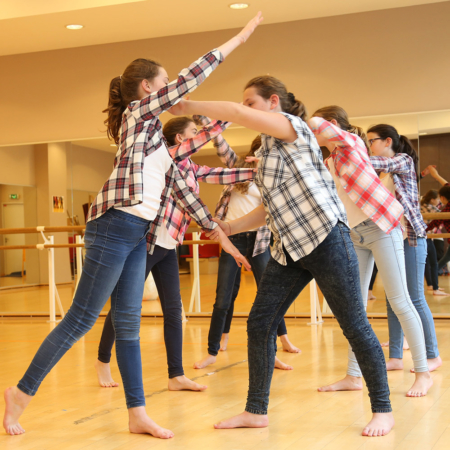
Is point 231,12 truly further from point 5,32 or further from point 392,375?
point 392,375

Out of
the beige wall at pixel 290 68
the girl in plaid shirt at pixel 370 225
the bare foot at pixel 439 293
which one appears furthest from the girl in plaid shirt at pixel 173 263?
the bare foot at pixel 439 293

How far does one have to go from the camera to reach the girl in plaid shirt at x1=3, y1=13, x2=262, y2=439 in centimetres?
212

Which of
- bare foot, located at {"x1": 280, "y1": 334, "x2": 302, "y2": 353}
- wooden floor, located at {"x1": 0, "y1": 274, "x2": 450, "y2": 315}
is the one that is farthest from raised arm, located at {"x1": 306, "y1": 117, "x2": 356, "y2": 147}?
wooden floor, located at {"x1": 0, "y1": 274, "x2": 450, "y2": 315}

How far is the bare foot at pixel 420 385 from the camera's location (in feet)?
8.95

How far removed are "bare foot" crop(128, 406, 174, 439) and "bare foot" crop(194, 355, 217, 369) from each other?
4.21ft

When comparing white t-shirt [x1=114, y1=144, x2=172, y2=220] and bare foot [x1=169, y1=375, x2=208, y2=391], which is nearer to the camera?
white t-shirt [x1=114, y1=144, x2=172, y2=220]

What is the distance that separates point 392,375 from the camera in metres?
3.17

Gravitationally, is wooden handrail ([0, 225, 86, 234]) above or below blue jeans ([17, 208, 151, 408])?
above

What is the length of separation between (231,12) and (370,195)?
12.3 ft

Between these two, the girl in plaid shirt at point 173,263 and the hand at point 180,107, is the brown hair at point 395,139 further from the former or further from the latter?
the hand at point 180,107

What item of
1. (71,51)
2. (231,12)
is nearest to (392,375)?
(231,12)

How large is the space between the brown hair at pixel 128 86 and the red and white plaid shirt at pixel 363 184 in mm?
841

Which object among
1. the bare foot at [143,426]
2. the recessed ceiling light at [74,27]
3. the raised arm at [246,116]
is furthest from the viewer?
the recessed ceiling light at [74,27]

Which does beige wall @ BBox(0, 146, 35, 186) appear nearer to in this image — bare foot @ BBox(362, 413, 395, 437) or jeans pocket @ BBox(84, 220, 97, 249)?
jeans pocket @ BBox(84, 220, 97, 249)
